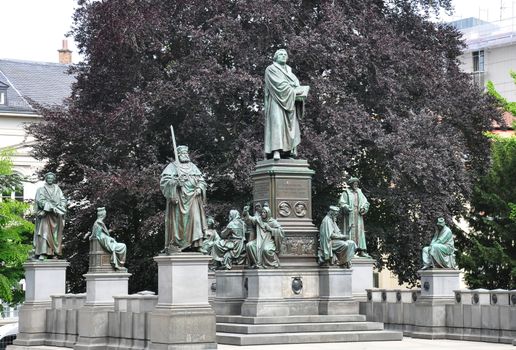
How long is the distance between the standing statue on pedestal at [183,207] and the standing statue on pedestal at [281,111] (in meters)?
4.00

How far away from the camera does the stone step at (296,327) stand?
22.9 meters

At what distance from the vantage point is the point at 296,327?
76.3ft

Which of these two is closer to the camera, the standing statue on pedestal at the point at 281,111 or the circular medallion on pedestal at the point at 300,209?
the circular medallion on pedestal at the point at 300,209

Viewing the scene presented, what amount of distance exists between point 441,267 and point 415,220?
39.5ft

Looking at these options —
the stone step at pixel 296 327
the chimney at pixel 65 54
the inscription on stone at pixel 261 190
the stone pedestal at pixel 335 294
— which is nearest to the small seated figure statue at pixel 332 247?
the stone pedestal at pixel 335 294

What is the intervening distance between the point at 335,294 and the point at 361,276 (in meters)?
4.40

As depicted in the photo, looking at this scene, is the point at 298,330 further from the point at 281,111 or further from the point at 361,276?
the point at 361,276

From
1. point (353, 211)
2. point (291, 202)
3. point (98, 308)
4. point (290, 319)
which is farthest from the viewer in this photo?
point (353, 211)

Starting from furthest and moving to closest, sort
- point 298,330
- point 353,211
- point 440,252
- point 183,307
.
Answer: point 353,211, point 440,252, point 298,330, point 183,307

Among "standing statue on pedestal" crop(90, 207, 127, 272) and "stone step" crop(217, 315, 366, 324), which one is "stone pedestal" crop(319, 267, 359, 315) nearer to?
"stone step" crop(217, 315, 366, 324)

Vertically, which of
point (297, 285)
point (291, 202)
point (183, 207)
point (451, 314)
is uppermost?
point (291, 202)

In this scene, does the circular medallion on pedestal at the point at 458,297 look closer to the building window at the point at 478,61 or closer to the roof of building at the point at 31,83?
the roof of building at the point at 31,83

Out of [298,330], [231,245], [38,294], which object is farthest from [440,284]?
[38,294]

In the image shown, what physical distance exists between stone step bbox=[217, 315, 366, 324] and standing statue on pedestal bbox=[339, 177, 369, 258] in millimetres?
4246
